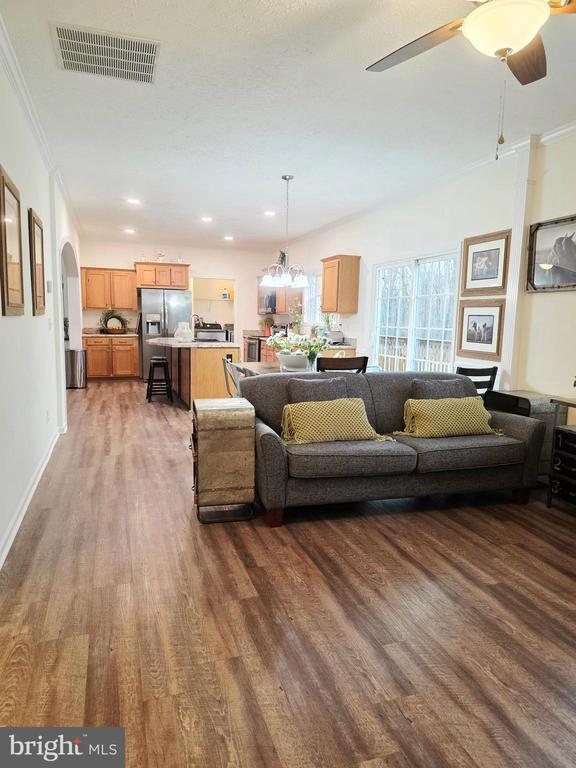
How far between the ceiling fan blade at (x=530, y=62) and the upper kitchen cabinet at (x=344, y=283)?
4.84 metres

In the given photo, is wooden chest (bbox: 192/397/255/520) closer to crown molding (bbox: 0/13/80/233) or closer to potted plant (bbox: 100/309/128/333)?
crown molding (bbox: 0/13/80/233)

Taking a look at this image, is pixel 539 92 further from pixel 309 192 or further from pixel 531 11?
pixel 309 192

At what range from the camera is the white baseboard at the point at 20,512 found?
8.59ft

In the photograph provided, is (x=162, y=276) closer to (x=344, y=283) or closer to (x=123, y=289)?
(x=123, y=289)

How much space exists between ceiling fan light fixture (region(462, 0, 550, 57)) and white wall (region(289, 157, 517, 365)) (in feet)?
9.56

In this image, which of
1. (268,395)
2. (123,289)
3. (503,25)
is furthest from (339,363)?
(123,289)

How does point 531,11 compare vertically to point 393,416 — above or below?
above

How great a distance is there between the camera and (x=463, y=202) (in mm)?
5070

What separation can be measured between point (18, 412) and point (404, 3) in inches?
127

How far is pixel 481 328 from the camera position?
4.84 m

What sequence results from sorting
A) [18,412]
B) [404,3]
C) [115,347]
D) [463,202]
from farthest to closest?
[115,347], [463,202], [18,412], [404,3]

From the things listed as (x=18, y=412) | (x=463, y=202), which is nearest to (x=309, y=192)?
(x=463, y=202)

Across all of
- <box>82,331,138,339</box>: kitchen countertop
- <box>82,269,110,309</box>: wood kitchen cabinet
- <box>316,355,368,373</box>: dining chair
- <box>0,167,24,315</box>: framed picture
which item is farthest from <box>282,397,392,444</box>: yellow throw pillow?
<box>82,269,110,309</box>: wood kitchen cabinet

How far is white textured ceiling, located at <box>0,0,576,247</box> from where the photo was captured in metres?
2.54
